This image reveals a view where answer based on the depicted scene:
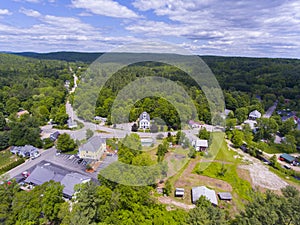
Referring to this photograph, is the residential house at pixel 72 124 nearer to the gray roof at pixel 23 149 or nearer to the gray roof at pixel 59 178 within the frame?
the gray roof at pixel 23 149

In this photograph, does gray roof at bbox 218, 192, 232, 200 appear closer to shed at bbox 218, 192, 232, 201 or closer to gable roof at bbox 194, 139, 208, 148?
shed at bbox 218, 192, 232, 201

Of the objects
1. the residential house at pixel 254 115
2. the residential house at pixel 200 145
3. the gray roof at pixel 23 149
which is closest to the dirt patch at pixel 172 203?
the residential house at pixel 200 145

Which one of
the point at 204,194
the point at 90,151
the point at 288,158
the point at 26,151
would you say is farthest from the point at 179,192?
the point at 26,151

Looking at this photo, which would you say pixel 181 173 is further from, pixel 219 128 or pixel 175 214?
pixel 219 128

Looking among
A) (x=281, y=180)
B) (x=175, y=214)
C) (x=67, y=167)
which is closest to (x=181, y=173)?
(x=175, y=214)

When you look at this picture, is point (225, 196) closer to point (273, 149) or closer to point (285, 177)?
point (285, 177)
